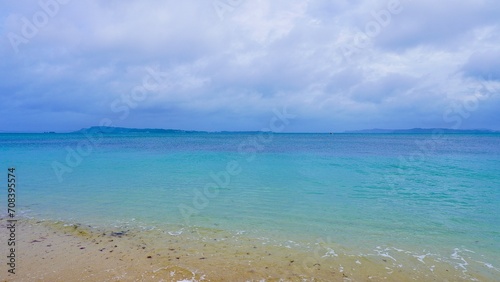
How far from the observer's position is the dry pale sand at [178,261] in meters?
8.16

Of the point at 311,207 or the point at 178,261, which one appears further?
the point at 311,207

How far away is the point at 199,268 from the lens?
859cm

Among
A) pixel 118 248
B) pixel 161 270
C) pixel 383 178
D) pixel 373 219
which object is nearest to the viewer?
pixel 161 270

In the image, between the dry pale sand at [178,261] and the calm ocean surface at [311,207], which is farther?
the calm ocean surface at [311,207]

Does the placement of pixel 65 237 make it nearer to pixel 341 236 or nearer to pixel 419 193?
pixel 341 236

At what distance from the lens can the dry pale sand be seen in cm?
816

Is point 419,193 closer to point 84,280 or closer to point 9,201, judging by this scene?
point 84,280

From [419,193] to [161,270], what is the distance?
17.0 m

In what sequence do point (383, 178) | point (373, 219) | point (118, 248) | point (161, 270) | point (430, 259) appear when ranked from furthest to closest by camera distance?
1. point (383, 178)
2. point (373, 219)
3. point (118, 248)
4. point (430, 259)
5. point (161, 270)

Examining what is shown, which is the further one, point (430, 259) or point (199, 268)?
point (430, 259)

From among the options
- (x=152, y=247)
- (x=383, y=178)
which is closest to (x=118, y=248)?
(x=152, y=247)

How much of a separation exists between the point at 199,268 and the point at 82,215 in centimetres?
807

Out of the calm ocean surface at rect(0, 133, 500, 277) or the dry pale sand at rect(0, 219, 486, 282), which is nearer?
the dry pale sand at rect(0, 219, 486, 282)

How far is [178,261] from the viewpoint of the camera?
29.6ft
